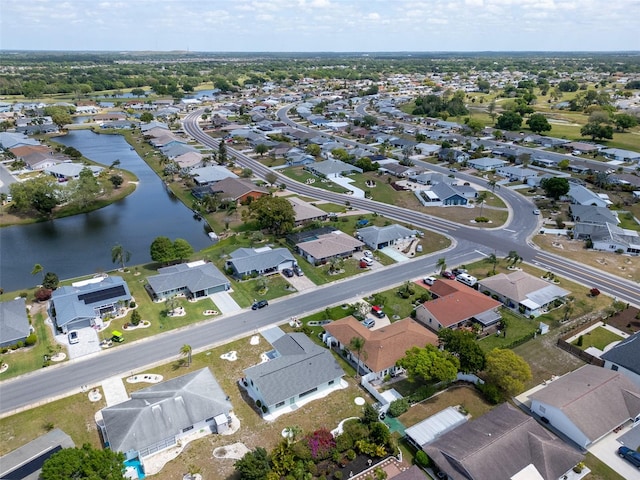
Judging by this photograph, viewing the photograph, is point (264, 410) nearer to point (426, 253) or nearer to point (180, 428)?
point (180, 428)

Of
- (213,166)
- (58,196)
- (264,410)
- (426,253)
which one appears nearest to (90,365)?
(264,410)

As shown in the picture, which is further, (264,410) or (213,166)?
(213,166)

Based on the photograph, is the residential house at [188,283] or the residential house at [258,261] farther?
the residential house at [258,261]

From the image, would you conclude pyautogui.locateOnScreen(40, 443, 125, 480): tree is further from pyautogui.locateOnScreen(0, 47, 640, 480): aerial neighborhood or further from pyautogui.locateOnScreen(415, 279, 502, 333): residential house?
pyautogui.locateOnScreen(415, 279, 502, 333): residential house

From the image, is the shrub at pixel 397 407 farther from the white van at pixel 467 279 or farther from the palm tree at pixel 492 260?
the palm tree at pixel 492 260

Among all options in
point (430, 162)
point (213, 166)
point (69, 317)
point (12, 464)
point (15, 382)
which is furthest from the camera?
point (430, 162)

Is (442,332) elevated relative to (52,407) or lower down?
elevated

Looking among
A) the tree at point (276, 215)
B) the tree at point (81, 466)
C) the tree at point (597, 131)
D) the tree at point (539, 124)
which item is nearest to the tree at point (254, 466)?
the tree at point (81, 466)

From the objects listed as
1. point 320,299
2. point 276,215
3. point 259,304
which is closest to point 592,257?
point 320,299
